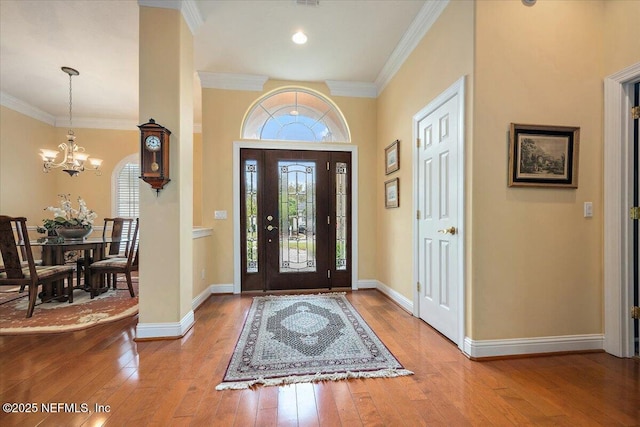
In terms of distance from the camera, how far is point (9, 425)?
1474 millimetres

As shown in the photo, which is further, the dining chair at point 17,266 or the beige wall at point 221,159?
the beige wall at point 221,159

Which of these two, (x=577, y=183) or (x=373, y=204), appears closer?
(x=577, y=183)

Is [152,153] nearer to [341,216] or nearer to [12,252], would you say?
[12,252]

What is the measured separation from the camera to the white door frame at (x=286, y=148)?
4.03 m

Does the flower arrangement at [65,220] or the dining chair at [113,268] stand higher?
A: the flower arrangement at [65,220]

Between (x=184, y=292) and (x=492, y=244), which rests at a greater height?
(x=492, y=244)

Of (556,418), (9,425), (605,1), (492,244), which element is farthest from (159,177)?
(605,1)

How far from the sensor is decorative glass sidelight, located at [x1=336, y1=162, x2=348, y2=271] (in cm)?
428

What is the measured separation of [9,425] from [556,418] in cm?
295

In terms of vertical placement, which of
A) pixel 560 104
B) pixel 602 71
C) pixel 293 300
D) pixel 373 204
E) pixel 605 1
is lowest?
pixel 293 300

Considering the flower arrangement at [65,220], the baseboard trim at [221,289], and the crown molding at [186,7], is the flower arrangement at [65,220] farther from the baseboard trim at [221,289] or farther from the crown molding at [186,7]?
the crown molding at [186,7]

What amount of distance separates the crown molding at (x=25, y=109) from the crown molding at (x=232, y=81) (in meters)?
3.68

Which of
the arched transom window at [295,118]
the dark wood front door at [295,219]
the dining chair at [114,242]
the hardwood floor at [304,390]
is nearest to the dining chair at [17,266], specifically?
the dining chair at [114,242]

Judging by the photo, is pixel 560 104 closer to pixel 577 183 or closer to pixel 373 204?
pixel 577 183
